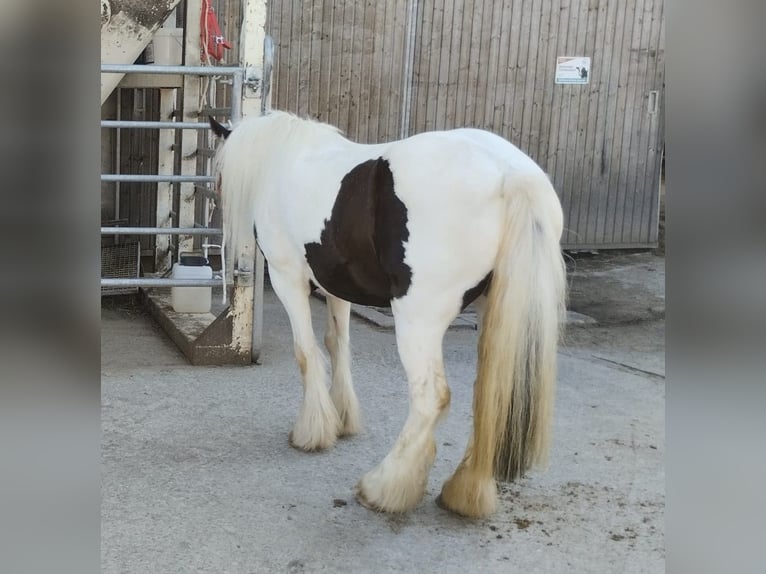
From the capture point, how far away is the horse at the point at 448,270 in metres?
2.23

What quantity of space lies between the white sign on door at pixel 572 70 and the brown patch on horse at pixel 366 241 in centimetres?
564

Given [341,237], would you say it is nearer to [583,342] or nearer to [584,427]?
[584,427]

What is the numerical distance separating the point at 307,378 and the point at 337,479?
0.49 meters

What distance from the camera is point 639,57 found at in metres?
7.71

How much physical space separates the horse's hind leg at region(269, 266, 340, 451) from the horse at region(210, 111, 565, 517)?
11.6 inches

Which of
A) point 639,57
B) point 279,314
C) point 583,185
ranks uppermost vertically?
point 639,57

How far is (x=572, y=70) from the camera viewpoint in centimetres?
757

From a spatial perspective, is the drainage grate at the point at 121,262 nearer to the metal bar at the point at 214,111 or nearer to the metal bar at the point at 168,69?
the metal bar at the point at 214,111

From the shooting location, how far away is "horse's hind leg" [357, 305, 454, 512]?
7.85ft

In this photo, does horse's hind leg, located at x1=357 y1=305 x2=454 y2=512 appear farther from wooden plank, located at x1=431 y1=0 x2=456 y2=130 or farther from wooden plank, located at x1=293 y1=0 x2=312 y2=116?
wooden plank, located at x1=431 y1=0 x2=456 y2=130

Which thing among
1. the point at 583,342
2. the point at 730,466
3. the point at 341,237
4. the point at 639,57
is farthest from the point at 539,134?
the point at 730,466

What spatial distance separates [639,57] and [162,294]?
5.48m

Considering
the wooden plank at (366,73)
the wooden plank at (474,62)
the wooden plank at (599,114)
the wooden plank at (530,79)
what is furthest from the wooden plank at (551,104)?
the wooden plank at (366,73)

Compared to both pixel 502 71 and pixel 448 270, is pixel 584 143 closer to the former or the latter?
pixel 502 71
